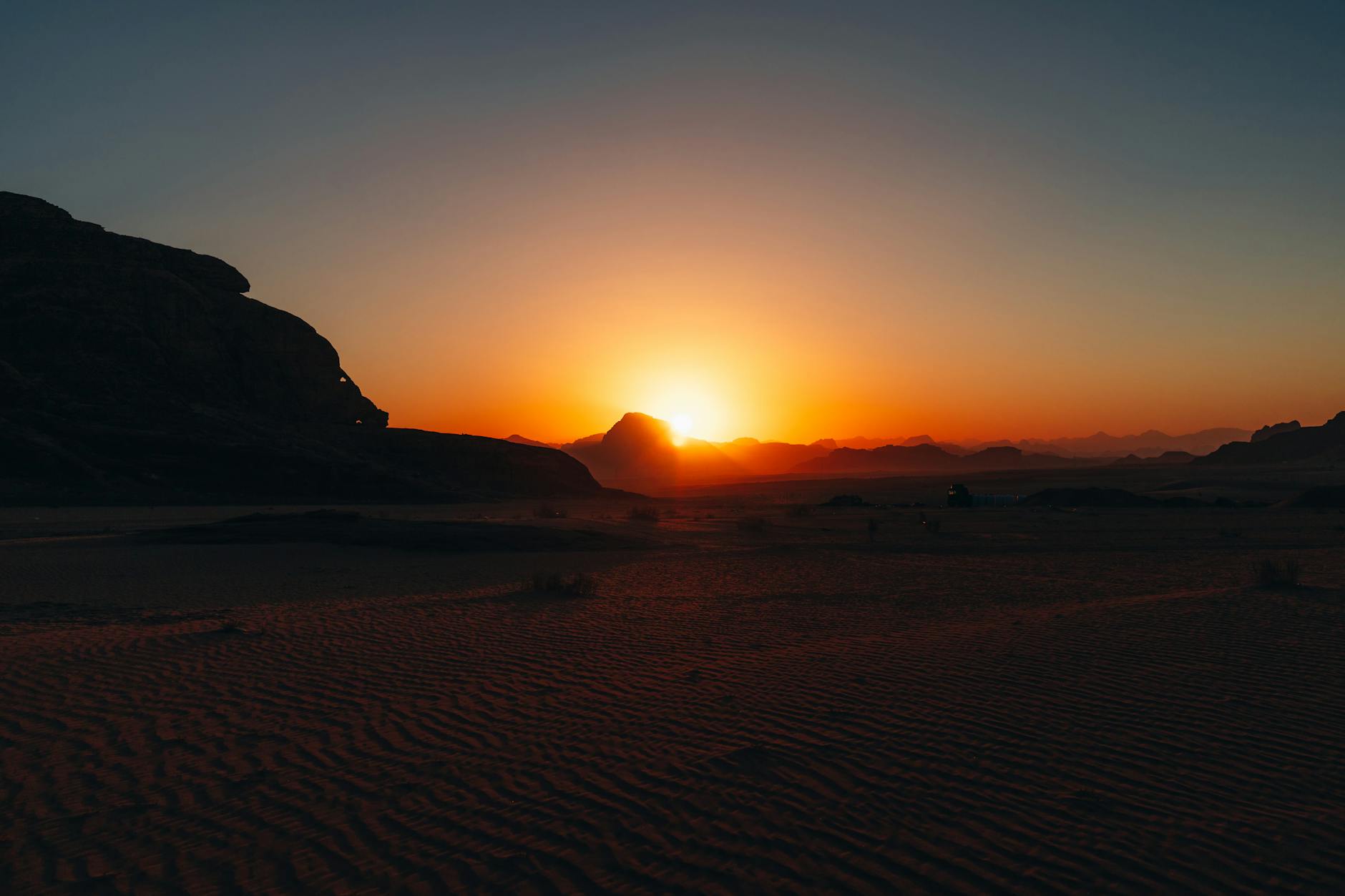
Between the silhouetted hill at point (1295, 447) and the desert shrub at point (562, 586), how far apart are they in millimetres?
132338

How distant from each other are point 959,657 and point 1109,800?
169 inches

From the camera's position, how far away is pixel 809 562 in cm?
2192

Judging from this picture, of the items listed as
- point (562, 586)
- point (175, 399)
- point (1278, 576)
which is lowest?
point (1278, 576)

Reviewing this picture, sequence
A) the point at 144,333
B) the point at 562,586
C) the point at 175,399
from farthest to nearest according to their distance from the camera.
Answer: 1. the point at 144,333
2. the point at 175,399
3. the point at 562,586

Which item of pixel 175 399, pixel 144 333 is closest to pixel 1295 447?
pixel 175 399

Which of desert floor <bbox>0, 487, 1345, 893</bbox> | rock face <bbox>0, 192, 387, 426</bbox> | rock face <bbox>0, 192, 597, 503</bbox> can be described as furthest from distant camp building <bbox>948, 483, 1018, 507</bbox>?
rock face <bbox>0, 192, 387, 426</bbox>

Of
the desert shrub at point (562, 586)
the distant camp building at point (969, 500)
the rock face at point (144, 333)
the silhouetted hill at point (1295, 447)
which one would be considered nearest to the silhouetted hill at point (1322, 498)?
the distant camp building at point (969, 500)

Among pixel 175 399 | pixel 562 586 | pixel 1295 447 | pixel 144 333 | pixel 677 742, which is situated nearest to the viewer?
pixel 677 742

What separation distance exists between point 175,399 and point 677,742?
60.6 m

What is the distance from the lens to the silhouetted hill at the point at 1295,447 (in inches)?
4496

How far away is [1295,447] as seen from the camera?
119 meters

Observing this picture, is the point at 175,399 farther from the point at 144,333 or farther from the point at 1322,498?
the point at 1322,498

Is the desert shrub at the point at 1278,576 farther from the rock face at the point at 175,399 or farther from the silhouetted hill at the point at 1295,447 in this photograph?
the silhouetted hill at the point at 1295,447

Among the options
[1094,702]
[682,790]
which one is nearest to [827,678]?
[1094,702]
